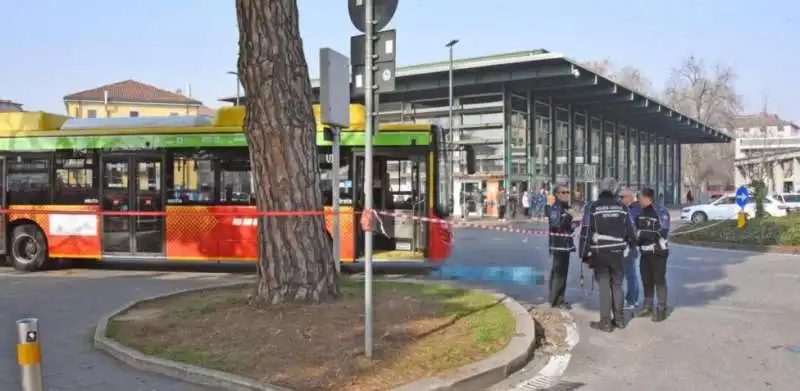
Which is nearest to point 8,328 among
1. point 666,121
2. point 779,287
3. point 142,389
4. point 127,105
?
point 142,389

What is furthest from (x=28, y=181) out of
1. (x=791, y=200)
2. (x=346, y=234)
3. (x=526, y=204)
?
(x=791, y=200)

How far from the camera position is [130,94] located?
8981 cm

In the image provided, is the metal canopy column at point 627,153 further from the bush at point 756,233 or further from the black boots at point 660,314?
the black boots at point 660,314

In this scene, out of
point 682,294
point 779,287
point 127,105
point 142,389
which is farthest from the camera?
point 127,105

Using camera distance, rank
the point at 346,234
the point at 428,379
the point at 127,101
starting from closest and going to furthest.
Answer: the point at 428,379, the point at 346,234, the point at 127,101

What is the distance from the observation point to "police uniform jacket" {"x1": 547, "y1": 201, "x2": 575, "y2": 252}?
919 centimetres

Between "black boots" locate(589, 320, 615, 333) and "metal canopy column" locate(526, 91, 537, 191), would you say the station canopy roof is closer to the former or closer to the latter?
"metal canopy column" locate(526, 91, 537, 191)

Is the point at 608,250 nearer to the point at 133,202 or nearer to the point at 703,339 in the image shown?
the point at 703,339

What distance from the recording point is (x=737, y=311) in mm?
9258

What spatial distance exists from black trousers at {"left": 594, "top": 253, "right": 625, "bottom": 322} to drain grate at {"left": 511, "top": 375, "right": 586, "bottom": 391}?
7.34ft

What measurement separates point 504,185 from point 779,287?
26462mm

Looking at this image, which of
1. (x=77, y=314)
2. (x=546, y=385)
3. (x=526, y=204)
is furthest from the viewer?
(x=526, y=204)

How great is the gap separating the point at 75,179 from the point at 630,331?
10.7 m

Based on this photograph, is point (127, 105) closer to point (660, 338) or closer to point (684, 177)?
point (684, 177)
